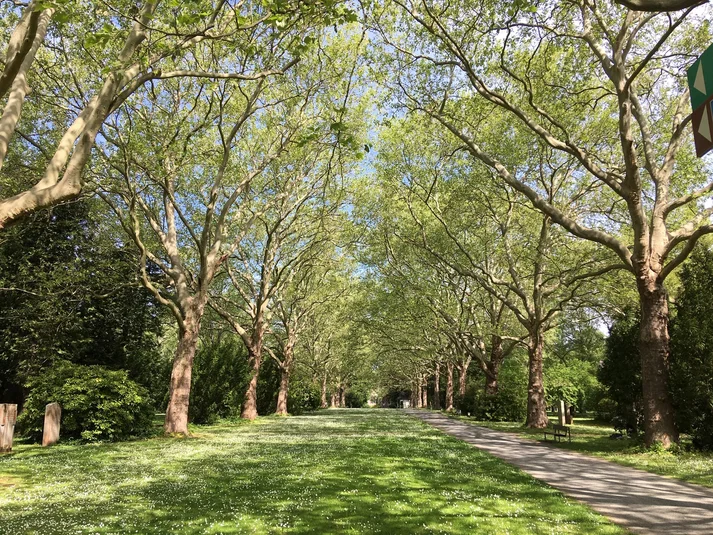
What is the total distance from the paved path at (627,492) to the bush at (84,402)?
1251 centimetres

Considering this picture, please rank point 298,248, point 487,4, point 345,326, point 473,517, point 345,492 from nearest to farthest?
point 473,517 < point 345,492 < point 487,4 < point 298,248 < point 345,326

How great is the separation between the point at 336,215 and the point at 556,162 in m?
12.4

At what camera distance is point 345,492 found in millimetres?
7340

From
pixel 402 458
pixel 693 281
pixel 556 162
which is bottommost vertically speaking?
pixel 402 458

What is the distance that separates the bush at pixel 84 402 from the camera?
14.4m

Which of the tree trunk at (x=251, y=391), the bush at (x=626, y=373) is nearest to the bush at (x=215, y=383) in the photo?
the tree trunk at (x=251, y=391)

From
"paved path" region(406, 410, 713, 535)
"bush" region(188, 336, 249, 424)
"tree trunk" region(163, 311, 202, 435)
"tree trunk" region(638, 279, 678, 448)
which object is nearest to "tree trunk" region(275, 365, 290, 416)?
"bush" region(188, 336, 249, 424)

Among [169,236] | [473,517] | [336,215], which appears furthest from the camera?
[336,215]

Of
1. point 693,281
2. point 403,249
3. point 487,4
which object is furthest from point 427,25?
point 403,249

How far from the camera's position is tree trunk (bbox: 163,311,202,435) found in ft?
52.1

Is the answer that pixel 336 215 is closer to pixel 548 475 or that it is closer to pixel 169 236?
pixel 169 236

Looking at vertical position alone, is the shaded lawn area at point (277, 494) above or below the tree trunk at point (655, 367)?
below

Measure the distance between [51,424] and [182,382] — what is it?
4.01m

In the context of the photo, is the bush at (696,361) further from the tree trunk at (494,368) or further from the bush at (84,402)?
the bush at (84,402)
